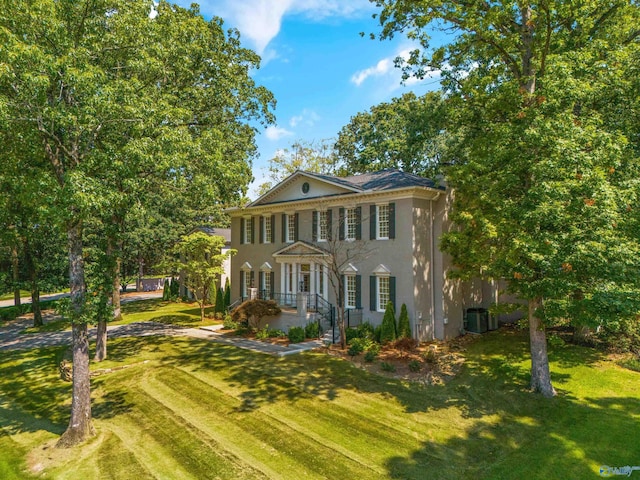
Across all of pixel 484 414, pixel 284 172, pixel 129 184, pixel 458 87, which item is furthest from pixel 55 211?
pixel 284 172

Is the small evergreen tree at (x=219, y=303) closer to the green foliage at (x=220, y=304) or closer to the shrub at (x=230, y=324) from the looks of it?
the green foliage at (x=220, y=304)

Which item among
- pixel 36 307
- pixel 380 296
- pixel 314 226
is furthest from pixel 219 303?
pixel 380 296

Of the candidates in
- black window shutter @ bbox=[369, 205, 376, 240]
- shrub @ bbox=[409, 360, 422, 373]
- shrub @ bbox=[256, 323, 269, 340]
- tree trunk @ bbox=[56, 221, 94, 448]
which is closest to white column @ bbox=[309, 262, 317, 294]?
shrub @ bbox=[256, 323, 269, 340]

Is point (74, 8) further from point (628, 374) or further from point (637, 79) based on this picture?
point (628, 374)

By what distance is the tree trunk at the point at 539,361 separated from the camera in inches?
485

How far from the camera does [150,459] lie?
31.2 ft

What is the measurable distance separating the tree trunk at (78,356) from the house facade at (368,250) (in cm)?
972

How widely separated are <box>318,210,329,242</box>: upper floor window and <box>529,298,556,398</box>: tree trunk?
11.2m

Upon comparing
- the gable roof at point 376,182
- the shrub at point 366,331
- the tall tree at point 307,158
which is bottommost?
the shrub at point 366,331

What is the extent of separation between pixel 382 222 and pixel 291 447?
39.0ft

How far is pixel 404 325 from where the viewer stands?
17.6 metres

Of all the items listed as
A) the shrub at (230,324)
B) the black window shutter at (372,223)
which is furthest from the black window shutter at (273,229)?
the black window shutter at (372,223)

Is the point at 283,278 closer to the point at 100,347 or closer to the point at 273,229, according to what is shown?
the point at 273,229

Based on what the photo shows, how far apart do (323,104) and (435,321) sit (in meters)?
15.0
